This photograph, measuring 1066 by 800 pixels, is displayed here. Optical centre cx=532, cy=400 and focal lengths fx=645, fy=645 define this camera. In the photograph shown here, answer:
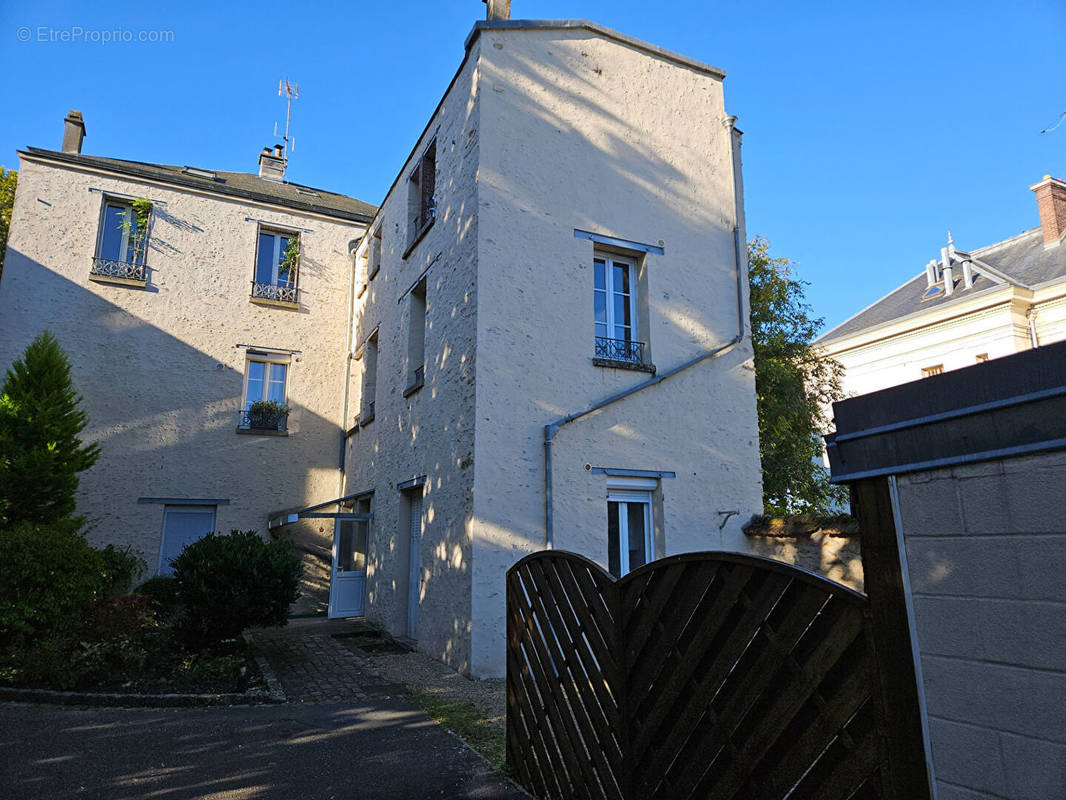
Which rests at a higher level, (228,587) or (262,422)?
(262,422)

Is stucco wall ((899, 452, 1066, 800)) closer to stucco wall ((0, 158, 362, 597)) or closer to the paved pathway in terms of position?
the paved pathway

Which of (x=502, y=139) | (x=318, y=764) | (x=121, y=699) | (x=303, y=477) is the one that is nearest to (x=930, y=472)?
(x=318, y=764)

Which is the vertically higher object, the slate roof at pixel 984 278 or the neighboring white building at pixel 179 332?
the slate roof at pixel 984 278

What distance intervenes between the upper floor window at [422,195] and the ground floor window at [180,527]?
23.2 ft

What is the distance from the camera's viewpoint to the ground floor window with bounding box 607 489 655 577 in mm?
8430

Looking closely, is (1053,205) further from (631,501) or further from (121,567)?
(121,567)

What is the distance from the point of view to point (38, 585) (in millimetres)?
6688

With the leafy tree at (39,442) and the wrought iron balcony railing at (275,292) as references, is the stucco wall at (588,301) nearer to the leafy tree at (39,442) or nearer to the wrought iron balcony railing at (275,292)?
the leafy tree at (39,442)

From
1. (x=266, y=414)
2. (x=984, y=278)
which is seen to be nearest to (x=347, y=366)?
(x=266, y=414)

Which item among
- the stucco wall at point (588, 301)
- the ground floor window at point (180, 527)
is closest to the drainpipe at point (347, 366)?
the ground floor window at point (180, 527)

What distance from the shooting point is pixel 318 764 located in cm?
448

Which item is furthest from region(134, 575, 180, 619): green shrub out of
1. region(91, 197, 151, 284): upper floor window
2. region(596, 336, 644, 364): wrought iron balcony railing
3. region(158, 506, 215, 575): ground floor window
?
region(596, 336, 644, 364): wrought iron balcony railing

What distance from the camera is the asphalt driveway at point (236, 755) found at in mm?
4016

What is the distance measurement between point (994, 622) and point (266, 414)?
1409 cm
